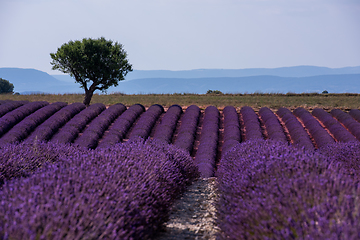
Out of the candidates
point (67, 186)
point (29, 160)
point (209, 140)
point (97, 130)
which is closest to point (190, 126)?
point (209, 140)

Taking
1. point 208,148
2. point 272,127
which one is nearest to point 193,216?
point 208,148

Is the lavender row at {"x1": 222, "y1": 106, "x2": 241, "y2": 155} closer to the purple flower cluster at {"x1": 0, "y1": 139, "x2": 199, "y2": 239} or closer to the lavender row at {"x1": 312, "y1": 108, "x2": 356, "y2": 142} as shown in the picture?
the lavender row at {"x1": 312, "y1": 108, "x2": 356, "y2": 142}

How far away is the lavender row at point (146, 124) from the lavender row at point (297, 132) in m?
6.51

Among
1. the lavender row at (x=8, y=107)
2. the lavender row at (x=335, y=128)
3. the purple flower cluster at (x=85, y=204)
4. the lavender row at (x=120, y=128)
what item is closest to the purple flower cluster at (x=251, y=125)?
the lavender row at (x=335, y=128)

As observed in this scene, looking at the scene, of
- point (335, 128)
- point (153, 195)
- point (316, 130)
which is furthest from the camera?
point (335, 128)

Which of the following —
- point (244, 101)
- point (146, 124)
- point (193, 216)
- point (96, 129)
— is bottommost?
point (193, 216)

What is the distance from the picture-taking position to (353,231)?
8.21 feet

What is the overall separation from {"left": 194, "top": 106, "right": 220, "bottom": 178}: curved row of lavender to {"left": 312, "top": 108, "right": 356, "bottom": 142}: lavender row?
5.40 m

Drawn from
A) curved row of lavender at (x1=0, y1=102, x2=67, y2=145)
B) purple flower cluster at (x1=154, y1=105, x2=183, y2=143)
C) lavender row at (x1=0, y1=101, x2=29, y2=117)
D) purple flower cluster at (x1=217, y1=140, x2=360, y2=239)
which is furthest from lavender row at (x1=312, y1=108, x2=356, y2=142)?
lavender row at (x1=0, y1=101, x2=29, y2=117)

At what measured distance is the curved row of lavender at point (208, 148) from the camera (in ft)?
32.4

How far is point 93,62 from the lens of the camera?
889 inches

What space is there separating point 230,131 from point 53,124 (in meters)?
8.39

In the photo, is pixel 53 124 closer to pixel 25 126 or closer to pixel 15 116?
pixel 25 126

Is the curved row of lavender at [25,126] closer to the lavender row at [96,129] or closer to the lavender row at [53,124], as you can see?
the lavender row at [53,124]
